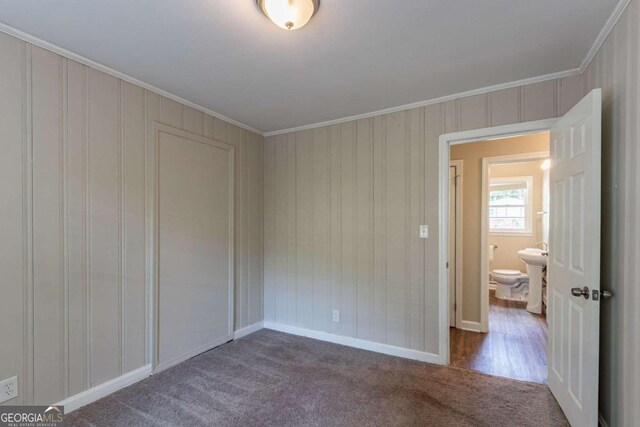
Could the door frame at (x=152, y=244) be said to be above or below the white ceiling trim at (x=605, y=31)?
below

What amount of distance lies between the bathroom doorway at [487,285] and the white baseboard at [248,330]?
211cm

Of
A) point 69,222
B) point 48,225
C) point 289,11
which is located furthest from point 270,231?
point 289,11

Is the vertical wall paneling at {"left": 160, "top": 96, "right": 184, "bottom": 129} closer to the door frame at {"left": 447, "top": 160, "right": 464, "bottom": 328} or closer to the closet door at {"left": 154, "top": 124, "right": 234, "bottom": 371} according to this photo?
the closet door at {"left": 154, "top": 124, "right": 234, "bottom": 371}

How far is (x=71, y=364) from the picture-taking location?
6.79 feet

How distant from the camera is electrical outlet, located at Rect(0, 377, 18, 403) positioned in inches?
69.6

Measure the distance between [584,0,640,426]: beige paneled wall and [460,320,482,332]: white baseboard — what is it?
5.81 feet

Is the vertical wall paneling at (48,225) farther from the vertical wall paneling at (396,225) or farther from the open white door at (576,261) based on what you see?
the open white door at (576,261)

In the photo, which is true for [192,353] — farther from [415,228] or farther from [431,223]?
[431,223]

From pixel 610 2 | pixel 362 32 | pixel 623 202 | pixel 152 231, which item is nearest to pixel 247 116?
pixel 152 231

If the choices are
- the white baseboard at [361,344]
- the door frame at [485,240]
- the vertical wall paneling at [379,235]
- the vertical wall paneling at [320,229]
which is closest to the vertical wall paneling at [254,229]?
the white baseboard at [361,344]

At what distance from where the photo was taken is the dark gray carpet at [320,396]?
200 centimetres

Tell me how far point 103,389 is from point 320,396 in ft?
5.12

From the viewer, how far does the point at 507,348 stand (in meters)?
3.13

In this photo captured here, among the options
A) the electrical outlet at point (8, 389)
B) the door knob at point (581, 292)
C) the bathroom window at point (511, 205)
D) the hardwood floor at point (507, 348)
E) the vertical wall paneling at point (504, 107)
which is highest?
the vertical wall paneling at point (504, 107)
